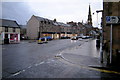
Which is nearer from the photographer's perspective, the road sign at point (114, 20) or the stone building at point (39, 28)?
the road sign at point (114, 20)

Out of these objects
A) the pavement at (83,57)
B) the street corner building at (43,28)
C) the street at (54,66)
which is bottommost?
the street at (54,66)

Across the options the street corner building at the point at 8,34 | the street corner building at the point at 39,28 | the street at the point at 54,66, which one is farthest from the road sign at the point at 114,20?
the street corner building at the point at 39,28

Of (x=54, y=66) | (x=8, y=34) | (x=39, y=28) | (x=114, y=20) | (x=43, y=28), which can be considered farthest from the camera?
(x=43, y=28)

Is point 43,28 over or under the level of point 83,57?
over

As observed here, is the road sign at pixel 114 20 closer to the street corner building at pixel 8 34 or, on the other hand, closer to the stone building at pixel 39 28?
the street corner building at pixel 8 34

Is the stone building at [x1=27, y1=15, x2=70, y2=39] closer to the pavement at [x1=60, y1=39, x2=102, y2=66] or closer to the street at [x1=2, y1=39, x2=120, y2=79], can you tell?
the pavement at [x1=60, y1=39, x2=102, y2=66]

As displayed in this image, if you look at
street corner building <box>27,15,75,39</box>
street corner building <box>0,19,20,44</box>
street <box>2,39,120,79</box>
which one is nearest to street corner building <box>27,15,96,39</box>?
street corner building <box>27,15,75,39</box>

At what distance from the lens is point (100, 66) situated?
668 cm

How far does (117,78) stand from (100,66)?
5.28 ft

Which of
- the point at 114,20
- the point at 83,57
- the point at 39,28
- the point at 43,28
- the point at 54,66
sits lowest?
the point at 54,66

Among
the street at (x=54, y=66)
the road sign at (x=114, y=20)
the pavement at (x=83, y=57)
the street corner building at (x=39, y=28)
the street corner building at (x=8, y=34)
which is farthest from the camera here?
the street corner building at (x=39, y=28)

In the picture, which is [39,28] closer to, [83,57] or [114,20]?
[83,57]

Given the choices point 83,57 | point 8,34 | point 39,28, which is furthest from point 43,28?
point 83,57

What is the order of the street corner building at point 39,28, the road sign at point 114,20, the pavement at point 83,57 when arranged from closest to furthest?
the road sign at point 114,20 → the pavement at point 83,57 → the street corner building at point 39,28
